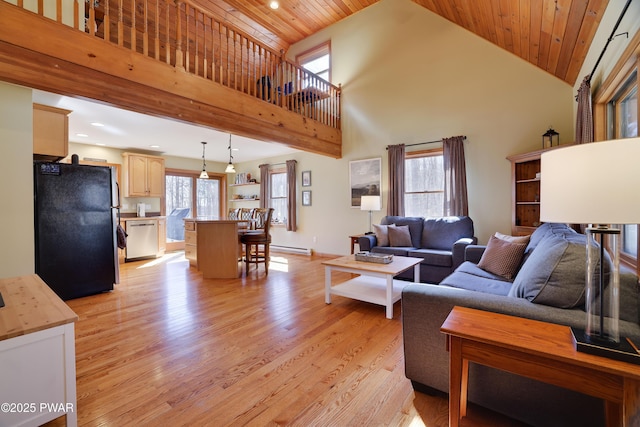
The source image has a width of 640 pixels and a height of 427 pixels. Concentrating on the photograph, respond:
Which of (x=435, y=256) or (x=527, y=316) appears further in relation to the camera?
(x=435, y=256)

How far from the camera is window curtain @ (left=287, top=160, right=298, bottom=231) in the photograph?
6.55m

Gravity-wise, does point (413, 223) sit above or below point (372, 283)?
above

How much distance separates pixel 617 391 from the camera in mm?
922

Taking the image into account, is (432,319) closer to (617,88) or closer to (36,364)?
(36,364)

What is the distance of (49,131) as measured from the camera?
3283 mm

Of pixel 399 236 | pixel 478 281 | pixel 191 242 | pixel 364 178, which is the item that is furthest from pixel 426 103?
pixel 191 242

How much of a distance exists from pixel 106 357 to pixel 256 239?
105 inches

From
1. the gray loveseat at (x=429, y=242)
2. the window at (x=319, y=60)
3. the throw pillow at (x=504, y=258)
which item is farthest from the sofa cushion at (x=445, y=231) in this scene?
the window at (x=319, y=60)

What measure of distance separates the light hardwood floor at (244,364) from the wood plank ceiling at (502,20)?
311 cm

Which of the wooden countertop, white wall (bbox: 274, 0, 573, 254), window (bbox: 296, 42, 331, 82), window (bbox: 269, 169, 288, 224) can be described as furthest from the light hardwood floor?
window (bbox: 296, 42, 331, 82)

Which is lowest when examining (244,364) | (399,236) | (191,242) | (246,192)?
(244,364)

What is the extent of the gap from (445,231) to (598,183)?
340 centimetres

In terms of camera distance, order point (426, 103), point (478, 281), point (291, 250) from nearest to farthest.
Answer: point (478, 281) < point (426, 103) < point (291, 250)

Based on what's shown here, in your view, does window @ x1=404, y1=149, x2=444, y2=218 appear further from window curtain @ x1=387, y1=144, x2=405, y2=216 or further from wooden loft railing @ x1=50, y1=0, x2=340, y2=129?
wooden loft railing @ x1=50, y1=0, x2=340, y2=129
